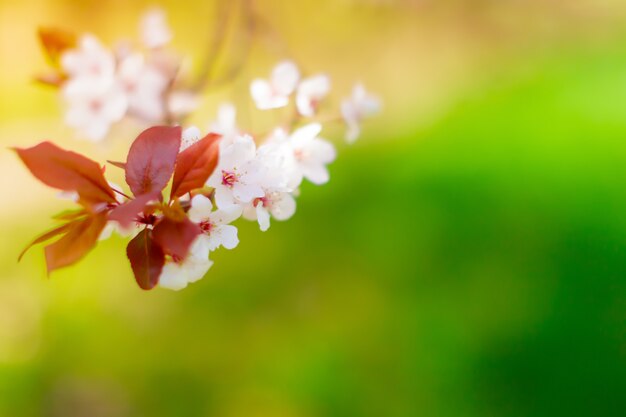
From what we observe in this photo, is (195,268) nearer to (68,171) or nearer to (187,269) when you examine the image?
(187,269)

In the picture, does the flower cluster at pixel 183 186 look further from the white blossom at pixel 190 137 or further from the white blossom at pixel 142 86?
the white blossom at pixel 142 86

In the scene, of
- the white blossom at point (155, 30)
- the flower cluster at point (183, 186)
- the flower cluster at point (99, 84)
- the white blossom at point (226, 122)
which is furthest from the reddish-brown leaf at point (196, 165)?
the white blossom at point (155, 30)

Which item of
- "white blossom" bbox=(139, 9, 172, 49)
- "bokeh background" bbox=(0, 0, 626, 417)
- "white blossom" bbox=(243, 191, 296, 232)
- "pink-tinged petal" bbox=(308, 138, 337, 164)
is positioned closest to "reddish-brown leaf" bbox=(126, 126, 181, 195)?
"white blossom" bbox=(243, 191, 296, 232)

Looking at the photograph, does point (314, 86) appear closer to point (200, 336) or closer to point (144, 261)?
point (144, 261)

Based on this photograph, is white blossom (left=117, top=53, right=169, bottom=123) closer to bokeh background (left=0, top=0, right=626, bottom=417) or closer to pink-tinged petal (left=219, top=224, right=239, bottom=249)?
pink-tinged petal (left=219, top=224, right=239, bottom=249)

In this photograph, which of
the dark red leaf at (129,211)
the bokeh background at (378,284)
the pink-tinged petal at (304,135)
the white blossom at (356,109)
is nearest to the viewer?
the dark red leaf at (129,211)

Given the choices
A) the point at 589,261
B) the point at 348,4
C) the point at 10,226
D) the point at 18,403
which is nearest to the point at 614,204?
the point at 589,261

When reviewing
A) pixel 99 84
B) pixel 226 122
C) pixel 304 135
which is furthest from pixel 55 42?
pixel 304 135
